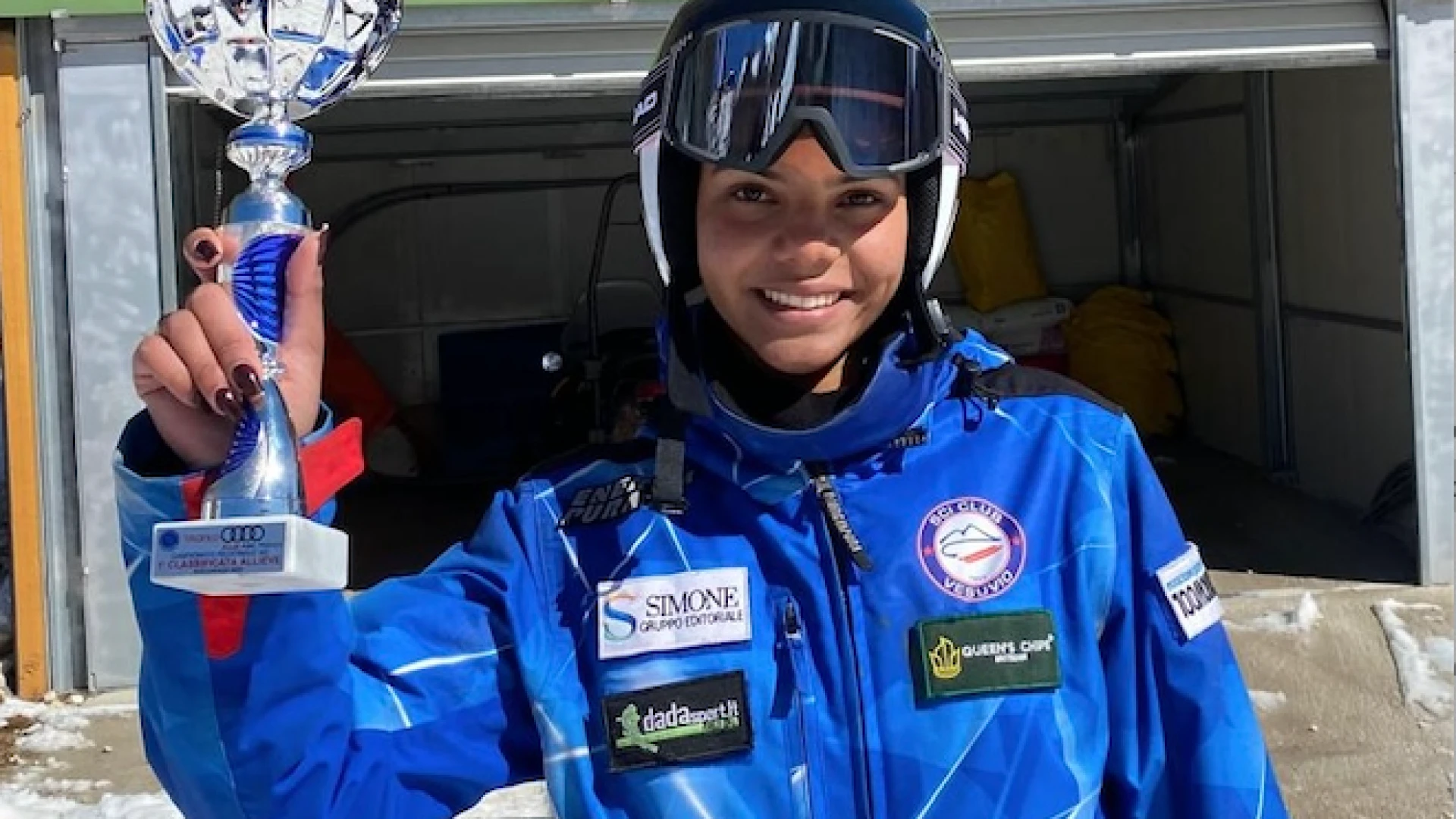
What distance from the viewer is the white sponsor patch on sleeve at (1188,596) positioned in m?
1.38

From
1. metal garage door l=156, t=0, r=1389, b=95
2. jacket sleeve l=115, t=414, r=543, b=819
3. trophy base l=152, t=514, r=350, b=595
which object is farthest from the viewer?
metal garage door l=156, t=0, r=1389, b=95

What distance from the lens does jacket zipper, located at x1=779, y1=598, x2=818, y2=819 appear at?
1.30 metres

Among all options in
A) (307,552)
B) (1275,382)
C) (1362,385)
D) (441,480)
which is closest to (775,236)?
(307,552)

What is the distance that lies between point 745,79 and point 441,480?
7.53 m

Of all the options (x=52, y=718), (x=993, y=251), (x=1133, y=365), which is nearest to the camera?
(x=52, y=718)

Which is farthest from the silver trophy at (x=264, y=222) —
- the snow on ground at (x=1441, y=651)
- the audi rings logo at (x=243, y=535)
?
the snow on ground at (x=1441, y=651)

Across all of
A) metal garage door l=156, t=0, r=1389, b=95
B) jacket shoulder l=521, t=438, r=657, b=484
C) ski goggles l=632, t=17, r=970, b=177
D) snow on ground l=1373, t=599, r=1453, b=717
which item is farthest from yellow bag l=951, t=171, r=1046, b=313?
jacket shoulder l=521, t=438, r=657, b=484

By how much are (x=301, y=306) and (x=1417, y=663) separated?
431 cm

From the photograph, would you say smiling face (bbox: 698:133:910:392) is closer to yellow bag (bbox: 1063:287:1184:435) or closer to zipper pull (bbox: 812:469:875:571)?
zipper pull (bbox: 812:469:875:571)

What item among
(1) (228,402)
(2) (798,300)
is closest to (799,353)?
(2) (798,300)

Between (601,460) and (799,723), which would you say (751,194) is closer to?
(601,460)

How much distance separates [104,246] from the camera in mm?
4660

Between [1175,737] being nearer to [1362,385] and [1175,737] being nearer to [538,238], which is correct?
[1362,385]

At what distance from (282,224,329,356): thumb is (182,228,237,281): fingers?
60mm
